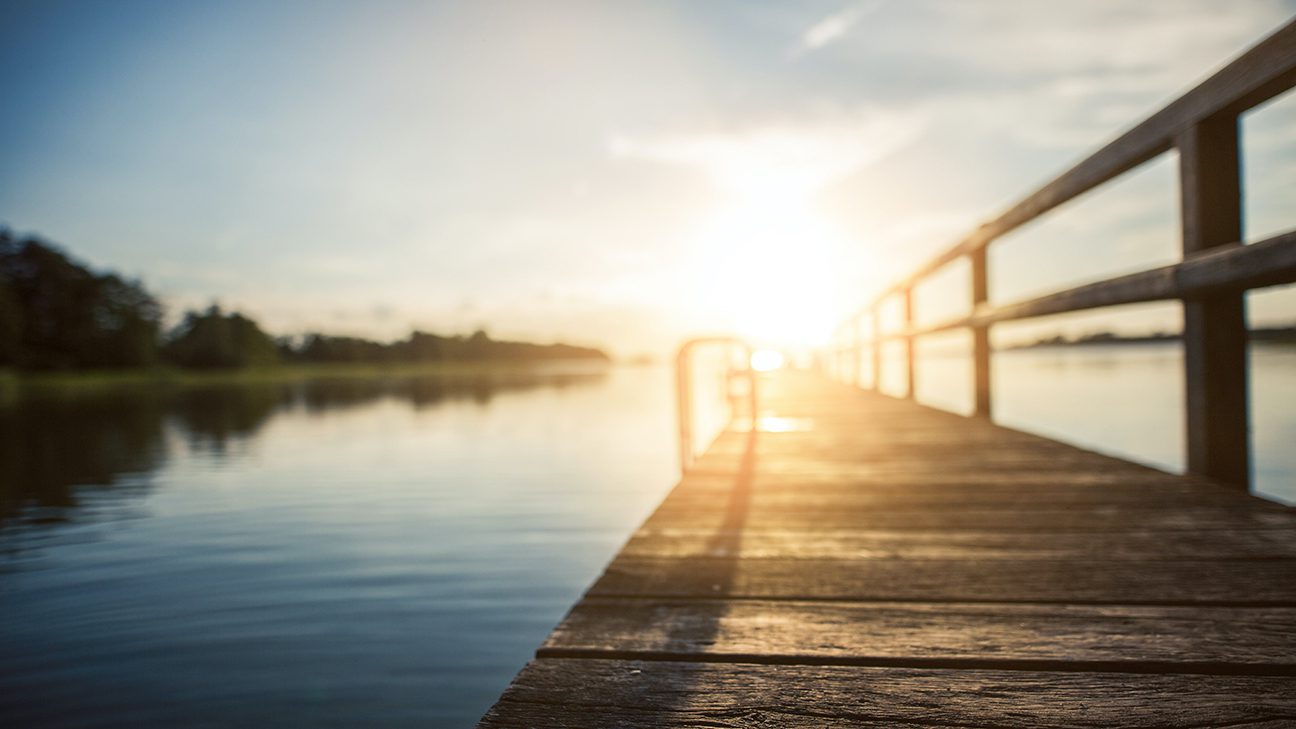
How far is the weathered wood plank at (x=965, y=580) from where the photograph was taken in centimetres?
142

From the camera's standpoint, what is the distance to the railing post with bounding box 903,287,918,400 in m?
5.97

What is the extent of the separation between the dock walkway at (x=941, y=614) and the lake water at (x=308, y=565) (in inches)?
68.8

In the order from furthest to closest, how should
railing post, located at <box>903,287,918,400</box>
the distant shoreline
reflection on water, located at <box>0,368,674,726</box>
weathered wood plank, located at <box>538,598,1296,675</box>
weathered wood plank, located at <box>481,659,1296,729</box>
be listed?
the distant shoreline, railing post, located at <box>903,287,918,400</box>, reflection on water, located at <box>0,368,674,726</box>, weathered wood plank, located at <box>538,598,1296,675</box>, weathered wood plank, located at <box>481,659,1296,729</box>

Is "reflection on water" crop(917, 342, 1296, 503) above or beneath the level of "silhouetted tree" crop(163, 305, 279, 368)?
beneath

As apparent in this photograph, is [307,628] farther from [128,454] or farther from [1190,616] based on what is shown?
[128,454]

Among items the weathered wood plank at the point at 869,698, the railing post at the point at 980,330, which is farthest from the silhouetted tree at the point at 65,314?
the weathered wood plank at the point at 869,698

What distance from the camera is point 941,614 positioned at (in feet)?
4.43

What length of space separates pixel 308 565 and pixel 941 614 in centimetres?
456

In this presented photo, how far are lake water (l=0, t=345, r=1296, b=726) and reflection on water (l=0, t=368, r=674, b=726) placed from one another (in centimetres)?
2

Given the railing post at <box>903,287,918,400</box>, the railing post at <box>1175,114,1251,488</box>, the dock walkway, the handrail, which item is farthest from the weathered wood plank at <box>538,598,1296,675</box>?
the railing post at <box>903,287,918,400</box>

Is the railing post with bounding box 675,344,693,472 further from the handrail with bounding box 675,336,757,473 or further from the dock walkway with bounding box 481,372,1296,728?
the dock walkway with bounding box 481,372,1296,728

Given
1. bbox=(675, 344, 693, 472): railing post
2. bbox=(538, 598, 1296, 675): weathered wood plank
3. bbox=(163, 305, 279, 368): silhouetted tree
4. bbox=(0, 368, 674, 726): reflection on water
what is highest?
bbox=(163, 305, 279, 368): silhouetted tree

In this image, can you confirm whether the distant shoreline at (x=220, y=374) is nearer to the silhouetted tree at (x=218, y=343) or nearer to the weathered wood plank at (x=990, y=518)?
the silhouetted tree at (x=218, y=343)

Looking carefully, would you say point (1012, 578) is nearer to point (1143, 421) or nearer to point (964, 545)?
point (964, 545)
